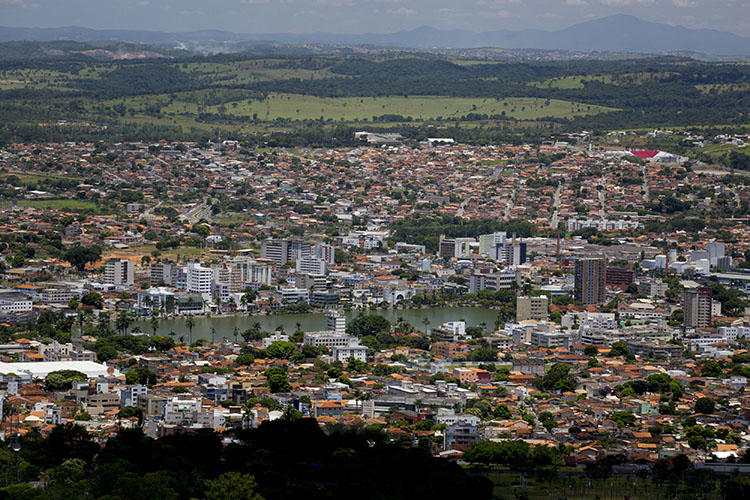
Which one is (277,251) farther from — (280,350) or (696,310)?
(280,350)

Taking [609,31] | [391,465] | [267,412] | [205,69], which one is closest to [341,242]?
[267,412]

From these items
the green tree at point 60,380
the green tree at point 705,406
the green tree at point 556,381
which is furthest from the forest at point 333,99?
the green tree at point 705,406

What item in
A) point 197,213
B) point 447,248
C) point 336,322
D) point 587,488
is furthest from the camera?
point 197,213

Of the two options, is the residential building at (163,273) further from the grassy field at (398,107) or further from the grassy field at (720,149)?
the grassy field at (398,107)

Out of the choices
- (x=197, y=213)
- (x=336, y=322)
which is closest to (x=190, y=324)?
(x=336, y=322)

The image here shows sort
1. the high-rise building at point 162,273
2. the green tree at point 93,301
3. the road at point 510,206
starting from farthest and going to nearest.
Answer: the road at point 510,206 → the high-rise building at point 162,273 → the green tree at point 93,301

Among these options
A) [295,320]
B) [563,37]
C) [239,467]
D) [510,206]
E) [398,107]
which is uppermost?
[563,37]
